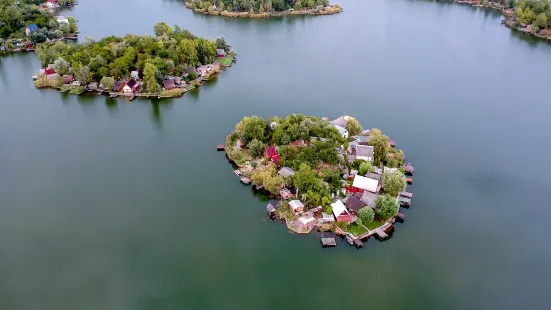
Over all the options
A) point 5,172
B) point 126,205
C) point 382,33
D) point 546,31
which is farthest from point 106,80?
point 546,31

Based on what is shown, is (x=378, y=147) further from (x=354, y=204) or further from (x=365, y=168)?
(x=354, y=204)

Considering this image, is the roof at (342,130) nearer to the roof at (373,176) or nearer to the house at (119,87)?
the roof at (373,176)

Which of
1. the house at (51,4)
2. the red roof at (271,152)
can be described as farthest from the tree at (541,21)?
the house at (51,4)

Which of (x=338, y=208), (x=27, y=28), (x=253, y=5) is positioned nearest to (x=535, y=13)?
(x=253, y=5)

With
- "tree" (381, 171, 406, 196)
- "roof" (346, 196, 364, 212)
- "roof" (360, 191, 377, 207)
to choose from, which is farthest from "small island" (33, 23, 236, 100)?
"tree" (381, 171, 406, 196)

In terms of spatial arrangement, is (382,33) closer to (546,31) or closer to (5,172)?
(546,31)

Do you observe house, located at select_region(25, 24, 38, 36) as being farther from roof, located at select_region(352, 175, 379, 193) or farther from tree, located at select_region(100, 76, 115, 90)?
roof, located at select_region(352, 175, 379, 193)

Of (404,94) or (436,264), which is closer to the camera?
(436,264)
